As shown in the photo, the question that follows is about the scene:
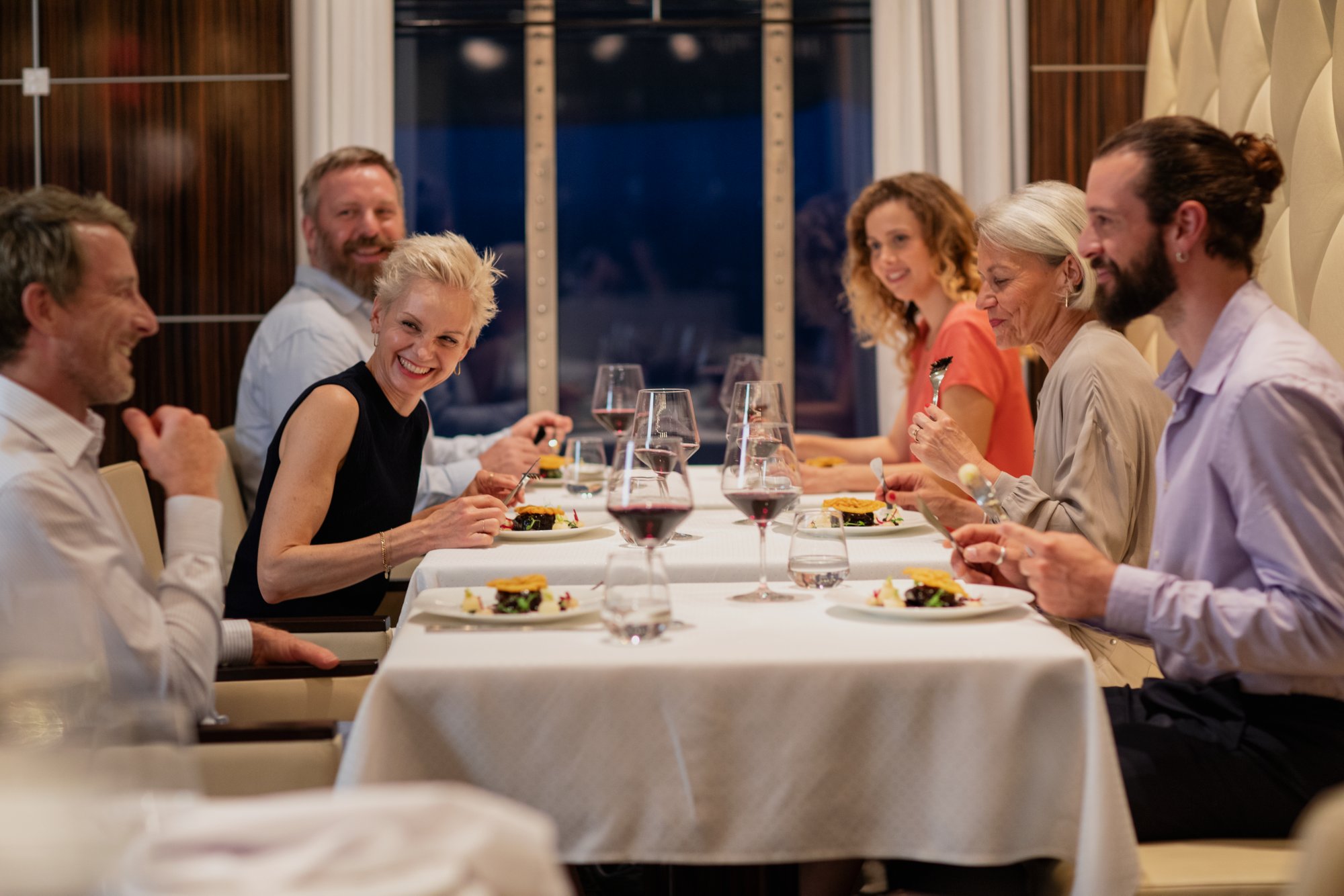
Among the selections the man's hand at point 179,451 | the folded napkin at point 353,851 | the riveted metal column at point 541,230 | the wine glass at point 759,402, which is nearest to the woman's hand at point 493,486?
the wine glass at point 759,402

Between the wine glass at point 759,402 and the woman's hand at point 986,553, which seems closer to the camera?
the woman's hand at point 986,553

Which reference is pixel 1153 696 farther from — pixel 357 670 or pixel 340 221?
pixel 340 221

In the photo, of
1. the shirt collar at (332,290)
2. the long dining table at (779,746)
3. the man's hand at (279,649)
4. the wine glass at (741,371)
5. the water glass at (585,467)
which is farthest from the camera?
the shirt collar at (332,290)

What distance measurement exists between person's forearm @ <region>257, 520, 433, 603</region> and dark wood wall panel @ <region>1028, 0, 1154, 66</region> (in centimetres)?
314

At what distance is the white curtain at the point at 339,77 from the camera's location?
4.63 meters

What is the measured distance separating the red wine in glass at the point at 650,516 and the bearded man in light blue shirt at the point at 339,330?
1386 millimetres

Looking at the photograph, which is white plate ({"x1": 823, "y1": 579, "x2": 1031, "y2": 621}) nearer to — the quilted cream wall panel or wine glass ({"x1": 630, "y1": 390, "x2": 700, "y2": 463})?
wine glass ({"x1": 630, "y1": 390, "x2": 700, "y2": 463})

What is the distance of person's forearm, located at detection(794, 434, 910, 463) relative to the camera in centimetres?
386

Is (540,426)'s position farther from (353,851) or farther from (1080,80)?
(353,851)

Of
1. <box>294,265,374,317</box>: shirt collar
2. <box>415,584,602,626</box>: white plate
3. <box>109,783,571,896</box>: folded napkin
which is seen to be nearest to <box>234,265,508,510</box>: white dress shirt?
<box>294,265,374,317</box>: shirt collar

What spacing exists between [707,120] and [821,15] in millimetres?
615

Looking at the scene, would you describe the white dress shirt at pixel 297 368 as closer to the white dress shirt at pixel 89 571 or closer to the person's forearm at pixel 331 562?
the person's forearm at pixel 331 562

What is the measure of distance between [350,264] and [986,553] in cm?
266

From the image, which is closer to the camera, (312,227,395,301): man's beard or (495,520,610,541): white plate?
(495,520,610,541): white plate
